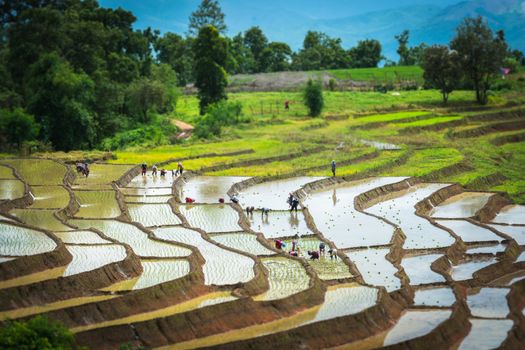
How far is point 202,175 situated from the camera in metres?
43.6

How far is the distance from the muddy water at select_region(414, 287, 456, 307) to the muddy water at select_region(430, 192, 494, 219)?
1068cm

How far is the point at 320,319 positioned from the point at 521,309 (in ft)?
21.6

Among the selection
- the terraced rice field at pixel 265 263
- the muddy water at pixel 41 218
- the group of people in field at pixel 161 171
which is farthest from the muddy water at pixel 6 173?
the muddy water at pixel 41 218

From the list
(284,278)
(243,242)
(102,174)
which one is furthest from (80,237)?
(102,174)

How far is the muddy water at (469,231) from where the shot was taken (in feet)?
105

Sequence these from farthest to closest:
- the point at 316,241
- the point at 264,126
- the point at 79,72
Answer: the point at 264,126, the point at 79,72, the point at 316,241

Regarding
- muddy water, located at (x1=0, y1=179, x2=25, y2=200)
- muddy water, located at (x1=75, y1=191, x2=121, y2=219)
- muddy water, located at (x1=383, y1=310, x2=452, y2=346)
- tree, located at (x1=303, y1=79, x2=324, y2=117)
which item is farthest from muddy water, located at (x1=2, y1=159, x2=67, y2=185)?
tree, located at (x1=303, y1=79, x2=324, y2=117)

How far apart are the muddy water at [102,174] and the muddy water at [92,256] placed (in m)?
12.3

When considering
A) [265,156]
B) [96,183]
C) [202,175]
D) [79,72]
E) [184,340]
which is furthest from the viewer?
[79,72]

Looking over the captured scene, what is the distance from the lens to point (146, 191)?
38.2 metres

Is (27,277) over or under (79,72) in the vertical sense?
under

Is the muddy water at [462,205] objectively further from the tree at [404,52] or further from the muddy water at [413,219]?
the tree at [404,52]

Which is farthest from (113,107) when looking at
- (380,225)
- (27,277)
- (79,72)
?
(27,277)

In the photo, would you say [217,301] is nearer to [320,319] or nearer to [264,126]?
[320,319]
